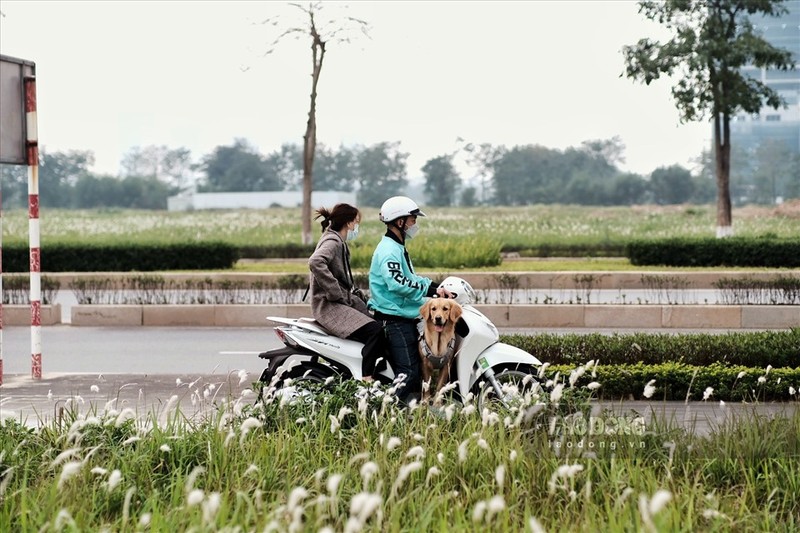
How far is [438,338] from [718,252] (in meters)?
17.6

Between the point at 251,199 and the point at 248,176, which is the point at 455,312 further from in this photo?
the point at 248,176

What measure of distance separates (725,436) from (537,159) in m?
95.3

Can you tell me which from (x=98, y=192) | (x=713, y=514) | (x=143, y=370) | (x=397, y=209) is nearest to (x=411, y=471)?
(x=713, y=514)

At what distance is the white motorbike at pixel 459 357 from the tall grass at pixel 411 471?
3.40 feet

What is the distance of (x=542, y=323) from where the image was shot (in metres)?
16.1

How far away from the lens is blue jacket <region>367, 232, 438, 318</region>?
761cm

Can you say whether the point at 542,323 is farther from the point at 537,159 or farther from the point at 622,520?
the point at 537,159

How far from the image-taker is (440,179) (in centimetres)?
9512

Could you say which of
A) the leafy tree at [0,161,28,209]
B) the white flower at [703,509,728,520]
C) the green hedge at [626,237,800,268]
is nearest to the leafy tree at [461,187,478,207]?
the leafy tree at [0,161,28,209]

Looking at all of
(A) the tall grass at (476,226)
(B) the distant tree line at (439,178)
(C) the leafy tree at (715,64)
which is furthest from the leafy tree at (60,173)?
(C) the leafy tree at (715,64)

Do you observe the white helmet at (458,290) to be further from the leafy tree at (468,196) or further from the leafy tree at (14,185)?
the leafy tree at (14,185)

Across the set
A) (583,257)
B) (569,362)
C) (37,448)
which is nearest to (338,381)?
(37,448)

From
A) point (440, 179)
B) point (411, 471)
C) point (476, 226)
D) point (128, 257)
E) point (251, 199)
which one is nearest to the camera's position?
point (411, 471)

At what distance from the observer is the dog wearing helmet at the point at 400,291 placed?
7566mm
